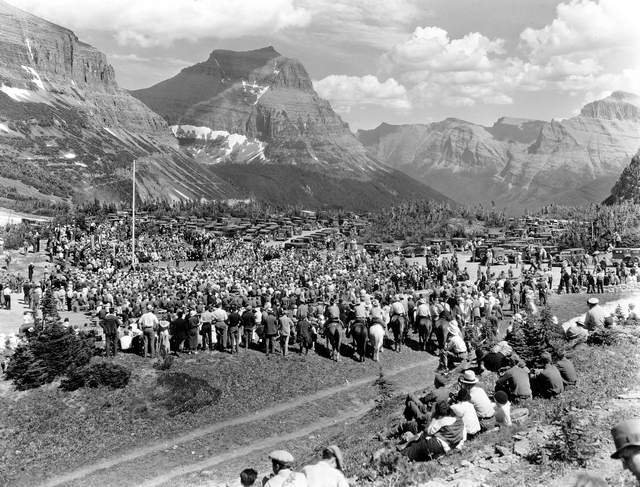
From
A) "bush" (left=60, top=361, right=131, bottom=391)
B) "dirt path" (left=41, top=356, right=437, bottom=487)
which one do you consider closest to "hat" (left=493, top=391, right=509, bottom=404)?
"dirt path" (left=41, top=356, right=437, bottom=487)

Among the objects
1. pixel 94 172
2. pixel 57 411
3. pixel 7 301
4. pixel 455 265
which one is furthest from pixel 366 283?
pixel 94 172

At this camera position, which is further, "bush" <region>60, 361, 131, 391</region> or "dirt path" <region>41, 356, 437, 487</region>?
"bush" <region>60, 361, 131, 391</region>

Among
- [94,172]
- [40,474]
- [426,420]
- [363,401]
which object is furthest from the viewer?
[94,172]

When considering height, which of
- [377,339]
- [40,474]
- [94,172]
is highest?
[94,172]

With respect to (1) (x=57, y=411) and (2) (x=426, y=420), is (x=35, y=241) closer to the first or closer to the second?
(1) (x=57, y=411)

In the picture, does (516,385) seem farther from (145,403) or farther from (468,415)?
(145,403)

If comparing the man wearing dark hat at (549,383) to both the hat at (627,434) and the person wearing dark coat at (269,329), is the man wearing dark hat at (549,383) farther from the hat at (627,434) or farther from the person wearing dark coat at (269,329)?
the person wearing dark coat at (269,329)

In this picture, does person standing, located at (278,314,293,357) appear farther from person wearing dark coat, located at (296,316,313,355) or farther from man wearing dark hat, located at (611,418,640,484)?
man wearing dark hat, located at (611,418,640,484)

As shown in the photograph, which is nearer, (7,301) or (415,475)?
(415,475)
